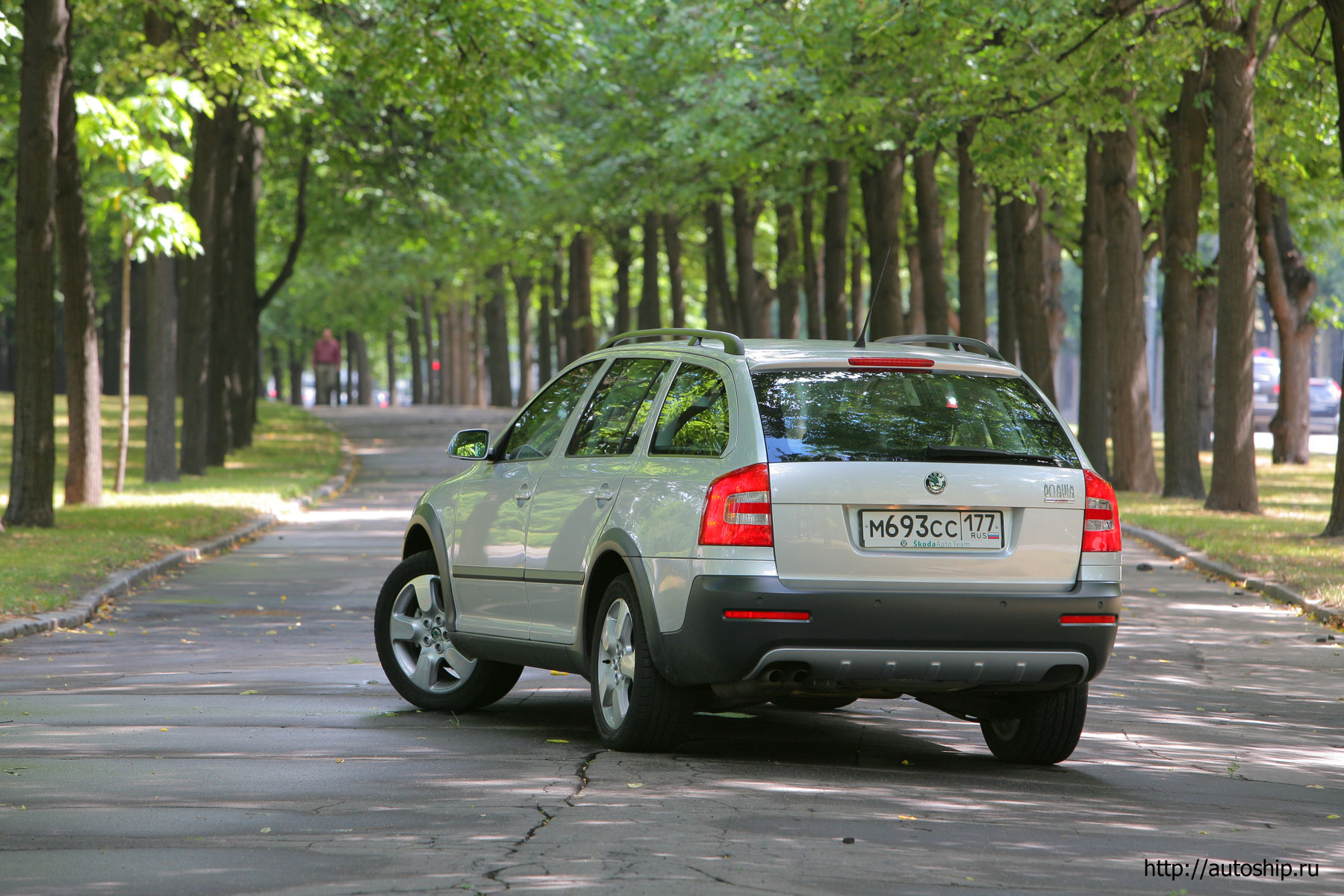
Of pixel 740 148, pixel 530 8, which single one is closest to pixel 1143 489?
pixel 740 148

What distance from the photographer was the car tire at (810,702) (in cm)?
688

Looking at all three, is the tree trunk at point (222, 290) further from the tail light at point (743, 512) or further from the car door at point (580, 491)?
the tail light at point (743, 512)

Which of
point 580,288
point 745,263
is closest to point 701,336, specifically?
point 745,263

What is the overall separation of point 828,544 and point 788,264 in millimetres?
31057

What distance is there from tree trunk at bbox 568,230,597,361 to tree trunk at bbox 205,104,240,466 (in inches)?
587

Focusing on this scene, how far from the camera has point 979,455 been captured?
21.9ft

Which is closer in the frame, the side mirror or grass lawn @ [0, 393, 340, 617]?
the side mirror

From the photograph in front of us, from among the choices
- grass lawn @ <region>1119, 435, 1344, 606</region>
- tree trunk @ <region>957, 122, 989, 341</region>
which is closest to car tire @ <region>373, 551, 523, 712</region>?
grass lawn @ <region>1119, 435, 1344, 606</region>

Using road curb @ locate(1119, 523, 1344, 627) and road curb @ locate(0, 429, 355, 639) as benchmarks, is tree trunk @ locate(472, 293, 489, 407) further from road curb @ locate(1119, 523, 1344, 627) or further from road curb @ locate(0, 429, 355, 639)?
road curb @ locate(1119, 523, 1344, 627)

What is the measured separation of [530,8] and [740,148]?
7.43 meters

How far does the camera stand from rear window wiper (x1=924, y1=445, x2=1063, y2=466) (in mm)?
6621

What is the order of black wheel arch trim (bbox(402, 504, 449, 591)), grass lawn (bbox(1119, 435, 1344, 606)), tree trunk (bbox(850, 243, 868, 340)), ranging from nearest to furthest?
1. black wheel arch trim (bbox(402, 504, 449, 591))
2. grass lawn (bbox(1119, 435, 1344, 606))
3. tree trunk (bbox(850, 243, 868, 340))

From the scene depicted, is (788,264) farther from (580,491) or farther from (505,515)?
(580,491)

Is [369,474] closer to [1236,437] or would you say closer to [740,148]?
[740,148]
